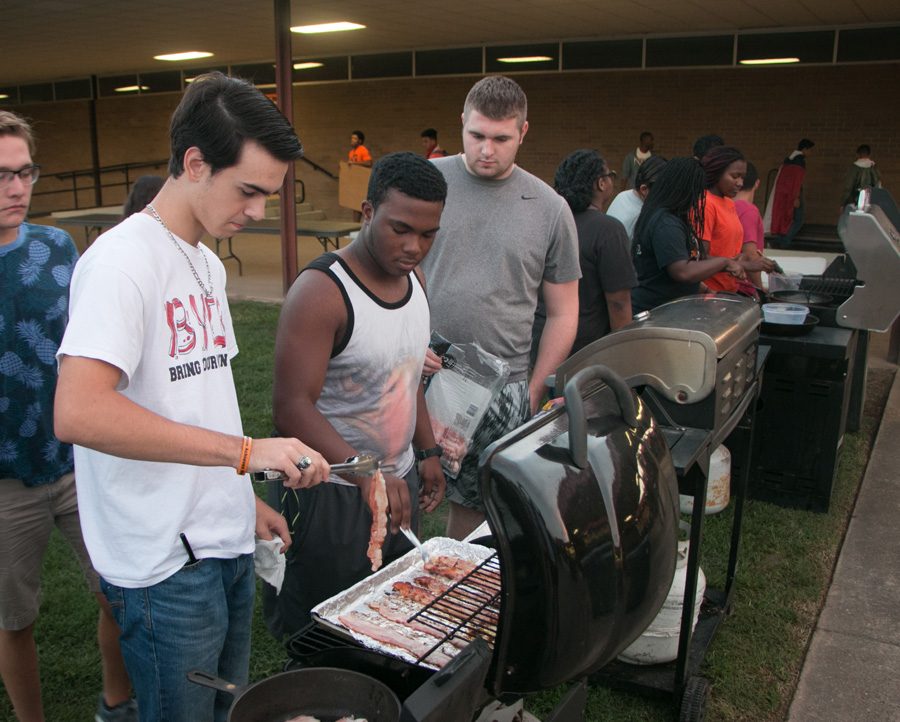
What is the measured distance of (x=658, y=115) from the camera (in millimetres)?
16672

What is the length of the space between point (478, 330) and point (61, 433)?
6.59 feet

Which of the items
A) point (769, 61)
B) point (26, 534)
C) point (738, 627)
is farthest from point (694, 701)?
point (769, 61)

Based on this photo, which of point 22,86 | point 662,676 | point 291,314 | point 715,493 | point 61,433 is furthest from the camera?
point 22,86

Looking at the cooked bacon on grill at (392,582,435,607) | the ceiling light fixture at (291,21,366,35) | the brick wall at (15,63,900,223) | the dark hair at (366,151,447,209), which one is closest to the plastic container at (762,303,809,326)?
the dark hair at (366,151,447,209)

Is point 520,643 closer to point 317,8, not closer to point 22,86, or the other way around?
point 317,8

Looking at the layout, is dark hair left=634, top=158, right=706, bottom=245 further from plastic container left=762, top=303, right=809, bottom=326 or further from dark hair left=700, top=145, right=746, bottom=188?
plastic container left=762, top=303, right=809, bottom=326

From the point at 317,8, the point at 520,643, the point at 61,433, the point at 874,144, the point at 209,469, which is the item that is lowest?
the point at 520,643

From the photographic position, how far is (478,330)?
3.28m

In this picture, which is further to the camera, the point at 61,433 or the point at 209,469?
the point at 209,469

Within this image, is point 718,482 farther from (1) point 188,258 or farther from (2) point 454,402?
(1) point 188,258

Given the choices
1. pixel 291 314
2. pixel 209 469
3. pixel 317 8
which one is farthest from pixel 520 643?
pixel 317 8

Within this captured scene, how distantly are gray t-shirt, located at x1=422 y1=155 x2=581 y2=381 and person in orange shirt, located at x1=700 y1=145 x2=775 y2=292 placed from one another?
203 centimetres

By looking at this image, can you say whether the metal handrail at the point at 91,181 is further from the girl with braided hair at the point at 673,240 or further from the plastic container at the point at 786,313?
the plastic container at the point at 786,313

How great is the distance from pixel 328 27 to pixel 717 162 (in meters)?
11.8
